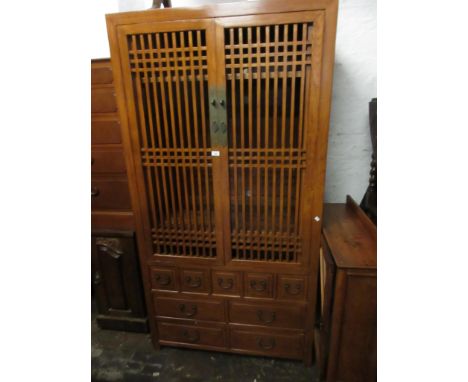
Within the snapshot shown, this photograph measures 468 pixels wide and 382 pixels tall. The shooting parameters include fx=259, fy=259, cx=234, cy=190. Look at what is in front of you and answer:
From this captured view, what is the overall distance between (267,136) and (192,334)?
1.21m

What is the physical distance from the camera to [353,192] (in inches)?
66.1

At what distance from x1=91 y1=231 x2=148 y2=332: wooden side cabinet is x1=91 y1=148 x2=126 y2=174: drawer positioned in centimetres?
38

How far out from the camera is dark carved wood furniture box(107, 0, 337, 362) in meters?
1.06

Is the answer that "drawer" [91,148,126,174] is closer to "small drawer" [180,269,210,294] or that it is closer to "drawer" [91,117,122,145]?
"drawer" [91,117,122,145]

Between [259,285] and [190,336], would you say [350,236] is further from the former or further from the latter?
[190,336]

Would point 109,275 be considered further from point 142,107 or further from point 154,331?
point 142,107

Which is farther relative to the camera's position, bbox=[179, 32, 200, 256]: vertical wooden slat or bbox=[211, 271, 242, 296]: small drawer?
bbox=[211, 271, 242, 296]: small drawer

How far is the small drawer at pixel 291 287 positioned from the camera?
131cm

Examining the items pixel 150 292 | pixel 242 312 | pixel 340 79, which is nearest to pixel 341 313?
pixel 242 312

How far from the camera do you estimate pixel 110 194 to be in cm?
151

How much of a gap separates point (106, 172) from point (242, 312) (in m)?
1.09

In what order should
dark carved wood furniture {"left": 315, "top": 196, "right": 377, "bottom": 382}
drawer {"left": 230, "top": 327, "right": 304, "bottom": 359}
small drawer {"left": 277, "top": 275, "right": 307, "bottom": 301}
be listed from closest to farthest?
dark carved wood furniture {"left": 315, "top": 196, "right": 377, "bottom": 382} → small drawer {"left": 277, "top": 275, "right": 307, "bottom": 301} → drawer {"left": 230, "top": 327, "right": 304, "bottom": 359}

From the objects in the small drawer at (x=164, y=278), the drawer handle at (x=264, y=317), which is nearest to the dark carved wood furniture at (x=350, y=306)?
the drawer handle at (x=264, y=317)

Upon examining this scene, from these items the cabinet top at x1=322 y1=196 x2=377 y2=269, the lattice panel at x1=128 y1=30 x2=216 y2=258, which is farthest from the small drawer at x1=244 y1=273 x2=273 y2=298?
the cabinet top at x1=322 y1=196 x2=377 y2=269
